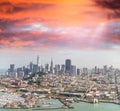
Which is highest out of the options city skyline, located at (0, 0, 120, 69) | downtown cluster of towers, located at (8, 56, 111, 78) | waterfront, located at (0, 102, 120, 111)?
city skyline, located at (0, 0, 120, 69)

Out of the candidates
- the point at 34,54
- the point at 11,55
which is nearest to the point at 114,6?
the point at 34,54

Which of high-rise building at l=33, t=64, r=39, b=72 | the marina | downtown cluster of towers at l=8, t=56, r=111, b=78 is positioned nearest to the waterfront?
the marina

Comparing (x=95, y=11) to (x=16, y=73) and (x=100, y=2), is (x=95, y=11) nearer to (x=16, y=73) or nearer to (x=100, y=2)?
(x=100, y=2)

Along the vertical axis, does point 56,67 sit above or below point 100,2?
below

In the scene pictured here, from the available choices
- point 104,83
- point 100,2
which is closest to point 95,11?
point 100,2

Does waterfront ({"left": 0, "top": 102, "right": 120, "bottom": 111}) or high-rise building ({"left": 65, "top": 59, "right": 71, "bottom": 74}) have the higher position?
high-rise building ({"left": 65, "top": 59, "right": 71, "bottom": 74})

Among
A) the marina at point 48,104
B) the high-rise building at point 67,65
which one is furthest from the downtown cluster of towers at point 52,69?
the marina at point 48,104

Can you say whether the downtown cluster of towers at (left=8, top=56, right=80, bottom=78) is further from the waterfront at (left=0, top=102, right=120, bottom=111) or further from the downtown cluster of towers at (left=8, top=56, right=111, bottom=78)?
the waterfront at (left=0, top=102, right=120, bottom=111)

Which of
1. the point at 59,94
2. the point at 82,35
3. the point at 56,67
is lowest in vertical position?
the point at 59,94
